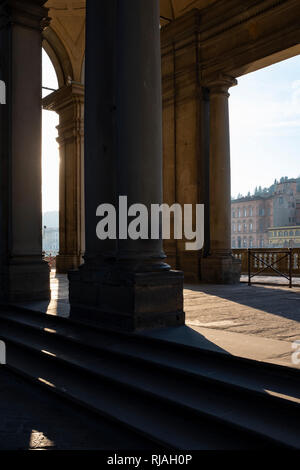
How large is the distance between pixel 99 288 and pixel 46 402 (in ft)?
6.50

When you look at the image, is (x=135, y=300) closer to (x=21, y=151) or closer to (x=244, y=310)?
(x=244, y=310)

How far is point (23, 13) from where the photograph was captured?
9.20 m

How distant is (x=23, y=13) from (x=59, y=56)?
39.2 ft

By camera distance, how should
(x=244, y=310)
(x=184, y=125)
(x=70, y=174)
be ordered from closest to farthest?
(x=244, y=310), (x=184, y=125), (x=70, y=174)

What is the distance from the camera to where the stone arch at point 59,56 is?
2002 centimetres

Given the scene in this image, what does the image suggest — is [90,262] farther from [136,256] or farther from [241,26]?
[241,26]

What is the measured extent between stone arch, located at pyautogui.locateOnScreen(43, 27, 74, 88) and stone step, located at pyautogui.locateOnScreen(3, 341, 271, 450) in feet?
56.4

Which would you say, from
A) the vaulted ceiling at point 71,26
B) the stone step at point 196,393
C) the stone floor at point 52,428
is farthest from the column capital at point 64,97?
the stone floor at point 52,428

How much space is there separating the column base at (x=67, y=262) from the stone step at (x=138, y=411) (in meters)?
13.5

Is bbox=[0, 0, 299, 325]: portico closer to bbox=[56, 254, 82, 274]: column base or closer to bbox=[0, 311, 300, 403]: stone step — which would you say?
bbox=[0, 311, 300, 403]: stone step

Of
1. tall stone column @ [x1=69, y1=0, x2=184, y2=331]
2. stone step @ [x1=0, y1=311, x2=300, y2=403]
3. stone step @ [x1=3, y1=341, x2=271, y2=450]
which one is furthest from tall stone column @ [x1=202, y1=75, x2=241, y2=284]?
stone step @ [x1=3, y1=341, x2=271, y2=450]

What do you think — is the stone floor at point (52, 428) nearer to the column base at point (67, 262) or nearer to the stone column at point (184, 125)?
the stone column at point (184, 125)

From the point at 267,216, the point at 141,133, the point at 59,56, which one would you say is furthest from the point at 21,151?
the point at 267,216

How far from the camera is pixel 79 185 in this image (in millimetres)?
20047
